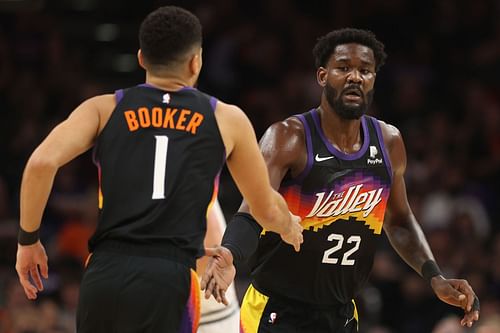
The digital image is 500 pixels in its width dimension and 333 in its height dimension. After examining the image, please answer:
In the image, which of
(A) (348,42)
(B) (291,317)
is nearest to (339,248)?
(B) (291,317)

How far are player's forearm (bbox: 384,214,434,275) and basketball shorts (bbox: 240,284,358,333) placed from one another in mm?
506

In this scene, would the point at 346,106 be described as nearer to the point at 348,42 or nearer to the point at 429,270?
the point at 348,42

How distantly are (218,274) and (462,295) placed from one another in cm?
160

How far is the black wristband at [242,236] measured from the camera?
4.98m

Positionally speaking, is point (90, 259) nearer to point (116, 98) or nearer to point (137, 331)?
point (137, 331)

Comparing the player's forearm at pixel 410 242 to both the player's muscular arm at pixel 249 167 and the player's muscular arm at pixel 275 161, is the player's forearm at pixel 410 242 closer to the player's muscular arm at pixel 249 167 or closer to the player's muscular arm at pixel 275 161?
the player's muscular arm at pixel 275 161

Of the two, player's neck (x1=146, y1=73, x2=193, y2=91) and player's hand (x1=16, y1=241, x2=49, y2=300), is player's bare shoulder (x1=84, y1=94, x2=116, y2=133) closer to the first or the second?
player's neck (x1=146, y1=73, x2=193, y2=91)

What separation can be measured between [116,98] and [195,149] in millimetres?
404

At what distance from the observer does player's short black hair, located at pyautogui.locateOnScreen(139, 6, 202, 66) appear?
4.32 m

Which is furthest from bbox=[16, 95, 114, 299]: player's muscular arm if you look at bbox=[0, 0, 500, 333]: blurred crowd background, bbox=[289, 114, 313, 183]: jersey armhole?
bbox=[0, 0, 500, 333]: blurred crowd background

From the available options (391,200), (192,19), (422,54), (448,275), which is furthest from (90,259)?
(422,54)

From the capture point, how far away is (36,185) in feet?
13.5

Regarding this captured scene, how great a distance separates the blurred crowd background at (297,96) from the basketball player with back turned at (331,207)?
3.89m

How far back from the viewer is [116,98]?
434 centimetres
